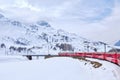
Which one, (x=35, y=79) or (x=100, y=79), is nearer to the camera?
(x=100, y=79)

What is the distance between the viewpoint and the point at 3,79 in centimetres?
3416

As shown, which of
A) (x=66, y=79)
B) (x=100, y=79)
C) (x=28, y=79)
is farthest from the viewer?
(x=28, y=79)

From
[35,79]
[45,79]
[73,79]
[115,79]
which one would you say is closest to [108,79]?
[115,79]

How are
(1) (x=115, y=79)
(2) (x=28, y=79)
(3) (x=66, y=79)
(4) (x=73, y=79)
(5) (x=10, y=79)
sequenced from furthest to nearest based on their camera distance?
1. (5) (x=10, y=79)
2. (2) (x=28, y=79)
3. (3) (x=66, y=79)
4. (4) (x=73, y=79)
5. (1) (x=115, y=79)

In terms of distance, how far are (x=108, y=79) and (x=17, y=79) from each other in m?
18.0

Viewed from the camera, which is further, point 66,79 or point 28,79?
point 28,79

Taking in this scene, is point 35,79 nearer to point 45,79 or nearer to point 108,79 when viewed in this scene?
point 45,79

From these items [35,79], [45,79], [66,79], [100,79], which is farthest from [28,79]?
[100,79]

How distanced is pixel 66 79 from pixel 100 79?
24.0 feet

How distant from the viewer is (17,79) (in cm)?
3266

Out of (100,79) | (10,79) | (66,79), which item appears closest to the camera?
(100,79)

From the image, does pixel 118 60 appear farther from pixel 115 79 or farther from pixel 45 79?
pixel 115 79

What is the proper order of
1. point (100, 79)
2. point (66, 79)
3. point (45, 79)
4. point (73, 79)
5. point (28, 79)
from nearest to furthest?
point (100, 79) < point (73, 79) < point (66, 79) < point (45, 79) < point (28, 79)

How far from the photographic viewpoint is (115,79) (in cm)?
1565
